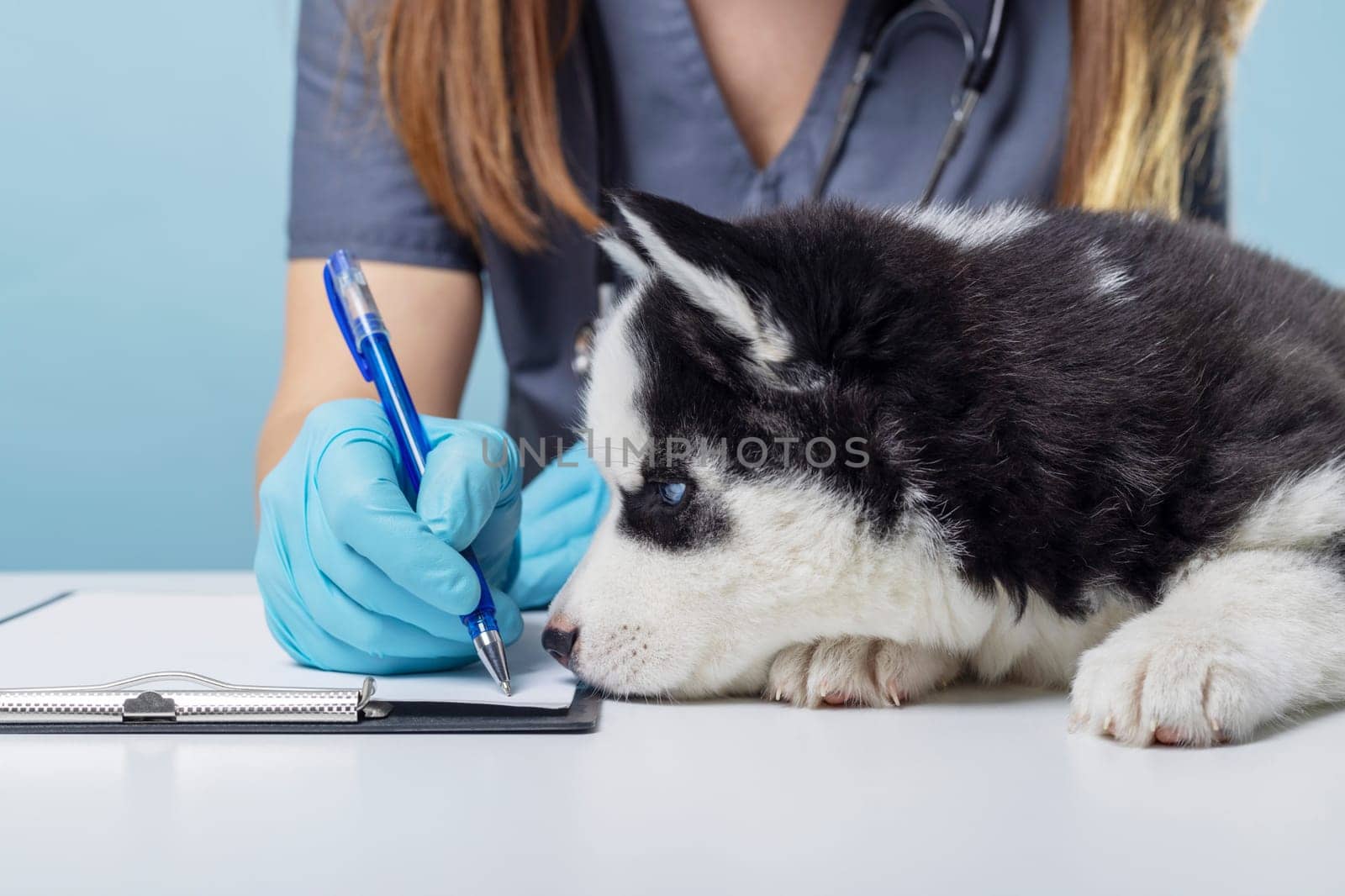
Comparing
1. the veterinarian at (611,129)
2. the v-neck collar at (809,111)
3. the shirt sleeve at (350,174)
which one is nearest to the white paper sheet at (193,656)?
the veterinarian at (611,129)

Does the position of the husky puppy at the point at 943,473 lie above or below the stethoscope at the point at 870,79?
below

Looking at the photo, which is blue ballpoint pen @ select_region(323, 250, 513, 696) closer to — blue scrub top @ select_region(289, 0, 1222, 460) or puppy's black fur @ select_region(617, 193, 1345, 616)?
puppy's black fur @ select_region(617, 193, 1345, 616)

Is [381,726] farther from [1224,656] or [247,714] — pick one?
[1224,656]

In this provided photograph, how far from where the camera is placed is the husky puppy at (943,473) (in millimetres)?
919

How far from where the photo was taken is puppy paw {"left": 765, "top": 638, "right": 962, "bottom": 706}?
3.15ft

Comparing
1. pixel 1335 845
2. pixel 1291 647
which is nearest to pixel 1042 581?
pixel 1291 647

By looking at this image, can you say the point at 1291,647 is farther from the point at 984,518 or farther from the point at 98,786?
the point at 98,786

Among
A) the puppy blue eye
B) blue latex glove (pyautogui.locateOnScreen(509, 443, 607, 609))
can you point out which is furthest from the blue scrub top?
the puppy blue eye

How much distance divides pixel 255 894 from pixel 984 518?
2.06 feet

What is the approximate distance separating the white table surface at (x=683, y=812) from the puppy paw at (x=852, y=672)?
2.4 inches

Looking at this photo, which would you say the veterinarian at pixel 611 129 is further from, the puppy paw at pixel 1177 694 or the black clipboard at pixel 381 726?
the puppy paw at pixel 1177 694

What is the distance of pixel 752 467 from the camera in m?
0.97

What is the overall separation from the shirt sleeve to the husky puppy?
94cm

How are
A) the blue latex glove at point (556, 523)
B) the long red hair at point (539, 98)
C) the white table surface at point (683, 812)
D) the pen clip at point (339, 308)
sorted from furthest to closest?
the long red hair at point (539, 98)
the blue latex glove at point (556, 523)
the pen clip at point (339, 308)
the white table surface at point (683, 812)
